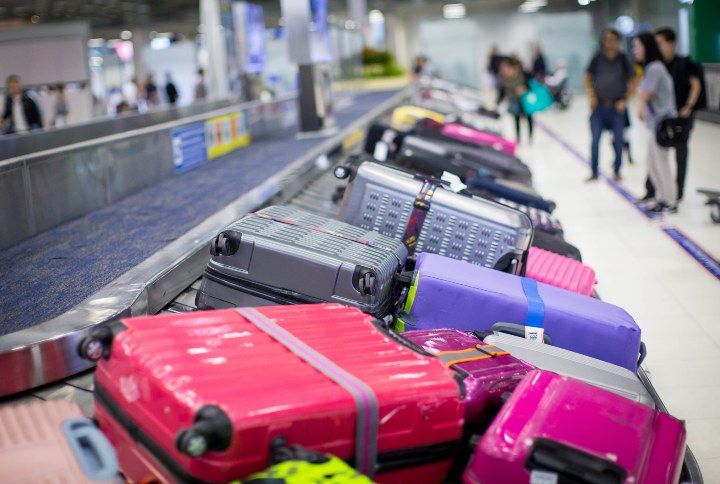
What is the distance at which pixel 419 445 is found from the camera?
2117mm

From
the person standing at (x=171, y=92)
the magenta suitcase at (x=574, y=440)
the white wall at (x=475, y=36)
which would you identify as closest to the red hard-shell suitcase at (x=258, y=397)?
the magenta suitcase at (x=574, y=440)

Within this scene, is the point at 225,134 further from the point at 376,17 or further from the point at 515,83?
the point at 376,17

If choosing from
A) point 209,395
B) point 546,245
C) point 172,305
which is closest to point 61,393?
point 172,305

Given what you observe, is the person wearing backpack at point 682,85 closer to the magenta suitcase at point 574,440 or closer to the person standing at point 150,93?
the magenta suitcase at point 574,440

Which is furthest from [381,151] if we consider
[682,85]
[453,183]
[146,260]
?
[682,85]

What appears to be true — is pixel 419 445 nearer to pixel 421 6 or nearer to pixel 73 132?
pixel 73 132

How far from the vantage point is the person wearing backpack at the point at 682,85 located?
7441 mm

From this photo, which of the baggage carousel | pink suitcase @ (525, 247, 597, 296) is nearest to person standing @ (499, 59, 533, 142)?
the baggage carousel

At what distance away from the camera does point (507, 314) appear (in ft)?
10.3

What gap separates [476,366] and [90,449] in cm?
115

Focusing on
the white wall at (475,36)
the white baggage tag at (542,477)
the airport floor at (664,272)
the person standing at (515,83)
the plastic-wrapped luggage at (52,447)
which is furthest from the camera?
the white wall at (475,36)

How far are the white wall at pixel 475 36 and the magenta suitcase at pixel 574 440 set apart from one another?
3637cm

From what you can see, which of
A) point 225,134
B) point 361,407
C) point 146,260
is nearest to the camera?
point 361,407

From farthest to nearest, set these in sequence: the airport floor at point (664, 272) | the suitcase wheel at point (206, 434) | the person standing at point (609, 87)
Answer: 1. the person standing at point (609, 87)
2. the airport floor at point (664, 272)
3. the suitcase wheel at point (206, 434)
